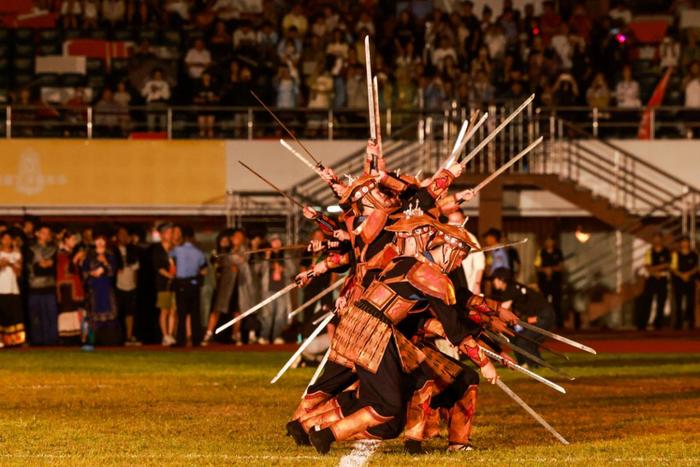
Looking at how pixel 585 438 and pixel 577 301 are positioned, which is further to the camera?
pixel 577 301

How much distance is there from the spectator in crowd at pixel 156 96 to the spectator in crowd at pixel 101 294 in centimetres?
477

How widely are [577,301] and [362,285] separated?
62.4ft

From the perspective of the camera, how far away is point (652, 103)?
30.6m

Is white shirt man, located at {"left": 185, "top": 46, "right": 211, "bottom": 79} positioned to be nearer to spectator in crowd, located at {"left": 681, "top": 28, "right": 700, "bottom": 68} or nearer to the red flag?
the red flag

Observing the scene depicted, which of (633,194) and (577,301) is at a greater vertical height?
(633,194)

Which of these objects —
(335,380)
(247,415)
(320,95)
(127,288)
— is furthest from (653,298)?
(335,380)

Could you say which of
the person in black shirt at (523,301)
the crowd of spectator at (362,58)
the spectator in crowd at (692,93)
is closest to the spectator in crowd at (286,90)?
the crowd of spectator at (362,58)

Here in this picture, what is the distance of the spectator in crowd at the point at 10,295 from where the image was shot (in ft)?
81.6

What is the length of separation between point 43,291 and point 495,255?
22.7ft

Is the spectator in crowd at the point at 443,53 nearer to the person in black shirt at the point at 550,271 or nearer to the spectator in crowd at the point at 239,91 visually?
the spectator in crowd at the point at 239,91

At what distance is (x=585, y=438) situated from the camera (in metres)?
13.2

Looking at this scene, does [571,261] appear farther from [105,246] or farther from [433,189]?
[433,189]

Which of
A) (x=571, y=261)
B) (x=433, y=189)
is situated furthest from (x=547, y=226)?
A: (x=433, y=189)

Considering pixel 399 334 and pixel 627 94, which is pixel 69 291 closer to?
pixel 627 94
